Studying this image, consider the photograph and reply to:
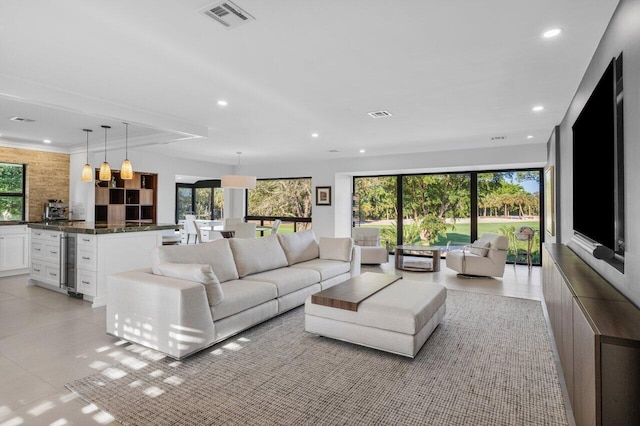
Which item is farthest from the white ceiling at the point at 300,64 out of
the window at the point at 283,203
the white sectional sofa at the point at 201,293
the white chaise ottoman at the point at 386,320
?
the window at the point at 283,203

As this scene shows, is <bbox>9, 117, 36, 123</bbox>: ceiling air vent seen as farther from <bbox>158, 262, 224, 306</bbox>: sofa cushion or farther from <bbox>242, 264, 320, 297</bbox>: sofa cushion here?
<bbox>242, 264, 320, 297</bbox>: sofa cushion

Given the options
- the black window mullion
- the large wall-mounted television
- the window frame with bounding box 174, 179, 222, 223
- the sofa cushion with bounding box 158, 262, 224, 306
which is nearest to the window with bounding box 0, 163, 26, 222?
the window frame with bounding box 174, 179, 222, 223

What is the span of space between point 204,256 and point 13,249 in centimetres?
472

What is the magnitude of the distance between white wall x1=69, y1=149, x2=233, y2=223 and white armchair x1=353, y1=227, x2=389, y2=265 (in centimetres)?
444

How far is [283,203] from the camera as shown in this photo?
32.8ft

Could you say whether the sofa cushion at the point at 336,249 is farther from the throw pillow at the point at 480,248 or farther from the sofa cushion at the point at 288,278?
the throw pillow at the point at 480,248

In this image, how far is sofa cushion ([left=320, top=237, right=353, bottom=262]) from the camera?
5227 mm

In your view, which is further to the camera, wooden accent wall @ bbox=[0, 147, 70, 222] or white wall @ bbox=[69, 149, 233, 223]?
white wall @ bbox=[69, 149, 233, 223]

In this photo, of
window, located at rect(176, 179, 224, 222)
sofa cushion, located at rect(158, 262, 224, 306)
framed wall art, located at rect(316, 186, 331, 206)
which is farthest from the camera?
window, located at rect(176, 179, 224, 222)

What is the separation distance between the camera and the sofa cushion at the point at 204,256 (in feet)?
10.8

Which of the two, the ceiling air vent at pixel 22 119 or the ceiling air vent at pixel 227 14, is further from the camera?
the ceiling air vent at pixel 22 119

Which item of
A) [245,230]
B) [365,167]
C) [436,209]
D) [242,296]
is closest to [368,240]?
[365,167]

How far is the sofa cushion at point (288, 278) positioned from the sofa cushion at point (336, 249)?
2.74 feet

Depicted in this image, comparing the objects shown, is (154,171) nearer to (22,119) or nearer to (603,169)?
(22,119)
